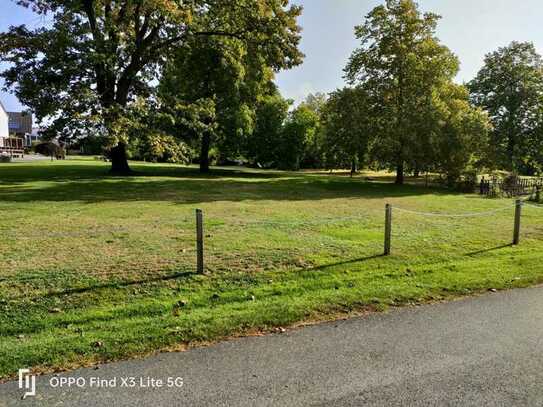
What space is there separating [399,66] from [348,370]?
27.1 m

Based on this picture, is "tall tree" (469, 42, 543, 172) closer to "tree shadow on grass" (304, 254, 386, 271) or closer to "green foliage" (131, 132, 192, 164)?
"green foliage" (131, 132, 192, 164)

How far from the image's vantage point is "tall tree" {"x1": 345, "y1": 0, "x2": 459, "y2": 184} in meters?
26.6

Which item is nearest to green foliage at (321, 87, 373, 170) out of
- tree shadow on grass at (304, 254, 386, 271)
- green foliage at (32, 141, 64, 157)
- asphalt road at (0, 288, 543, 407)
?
tree shadow on grass at (304, 254, 386, 271)

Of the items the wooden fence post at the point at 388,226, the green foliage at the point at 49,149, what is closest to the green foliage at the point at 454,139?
the wooden fence post at the point at 388,226

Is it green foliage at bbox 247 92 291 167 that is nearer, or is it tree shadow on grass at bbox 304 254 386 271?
tree shadow on grass at bbox 304 254 386 271

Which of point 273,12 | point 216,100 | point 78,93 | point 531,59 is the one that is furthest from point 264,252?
point 531,59

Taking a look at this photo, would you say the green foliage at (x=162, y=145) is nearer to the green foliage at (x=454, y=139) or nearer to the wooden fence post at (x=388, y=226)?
the green foliage at (x=454, y=139)

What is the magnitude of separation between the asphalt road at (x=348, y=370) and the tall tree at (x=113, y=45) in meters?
18.4

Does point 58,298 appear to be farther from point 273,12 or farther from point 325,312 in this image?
point 273,12

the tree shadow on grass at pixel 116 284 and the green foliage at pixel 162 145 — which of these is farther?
the green foliage at pixel 162 145

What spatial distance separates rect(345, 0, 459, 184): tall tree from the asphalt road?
22904 mm

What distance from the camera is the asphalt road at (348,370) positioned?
3.22 meters

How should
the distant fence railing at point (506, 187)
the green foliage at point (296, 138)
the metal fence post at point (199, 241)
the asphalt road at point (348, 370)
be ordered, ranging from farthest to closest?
1. the green foliage at point (296, 138)
2. the distant fence railing at point (506, 187)
3. the metal fence post at point (199, 241)
4. the asphalt road at point (348, 370)

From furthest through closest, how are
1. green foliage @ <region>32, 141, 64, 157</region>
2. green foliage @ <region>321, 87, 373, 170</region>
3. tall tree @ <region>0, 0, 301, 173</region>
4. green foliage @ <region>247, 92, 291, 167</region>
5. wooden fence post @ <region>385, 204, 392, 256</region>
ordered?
1. green foliage @ <region>32, 141, 64, 157</region>
2. green foliage @ <region>247, 92, 291, 167</region>
3. green foliage @ <region>321, 87, 373, 170</region>
4. tall tree @ <region>0, 0, 301, 173</region>
5. wooden fence post @ <region>385, 204, 392, 256</region>
